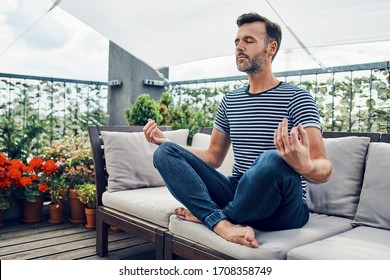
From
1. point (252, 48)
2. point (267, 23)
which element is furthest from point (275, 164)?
point (267, 23)

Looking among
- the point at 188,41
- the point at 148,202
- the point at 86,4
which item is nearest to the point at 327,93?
the point at 188,41

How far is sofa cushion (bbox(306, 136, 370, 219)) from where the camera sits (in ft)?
6.40

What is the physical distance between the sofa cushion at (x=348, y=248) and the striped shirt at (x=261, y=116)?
377mm

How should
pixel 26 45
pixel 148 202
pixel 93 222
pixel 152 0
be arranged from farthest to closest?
1. pixel 26 45
2. pixel 93 222
3. pixel 152 0
4. pixel 148 202

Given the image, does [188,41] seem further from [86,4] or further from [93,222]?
[93,222]

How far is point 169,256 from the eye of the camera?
190 cm

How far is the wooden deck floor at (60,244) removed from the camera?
2.57m

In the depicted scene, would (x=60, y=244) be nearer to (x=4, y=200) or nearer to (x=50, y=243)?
(x=50, y=243)

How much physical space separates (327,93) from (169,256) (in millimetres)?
2295

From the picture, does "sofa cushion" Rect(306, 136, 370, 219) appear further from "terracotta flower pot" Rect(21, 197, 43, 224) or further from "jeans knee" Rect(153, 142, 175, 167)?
"terracotta flower pot" Rect(21, 197, 43, 224)

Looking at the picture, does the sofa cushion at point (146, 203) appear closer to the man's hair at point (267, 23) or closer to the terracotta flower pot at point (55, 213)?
the terracotta flower pot at point (55, 213)

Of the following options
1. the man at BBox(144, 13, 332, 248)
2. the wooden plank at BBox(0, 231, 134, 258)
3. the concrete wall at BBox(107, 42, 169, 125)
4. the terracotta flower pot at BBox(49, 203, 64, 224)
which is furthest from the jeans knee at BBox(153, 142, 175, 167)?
the concrete wall at BBox(107, 42, 169, 125)

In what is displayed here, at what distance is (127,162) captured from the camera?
8.67 ft
